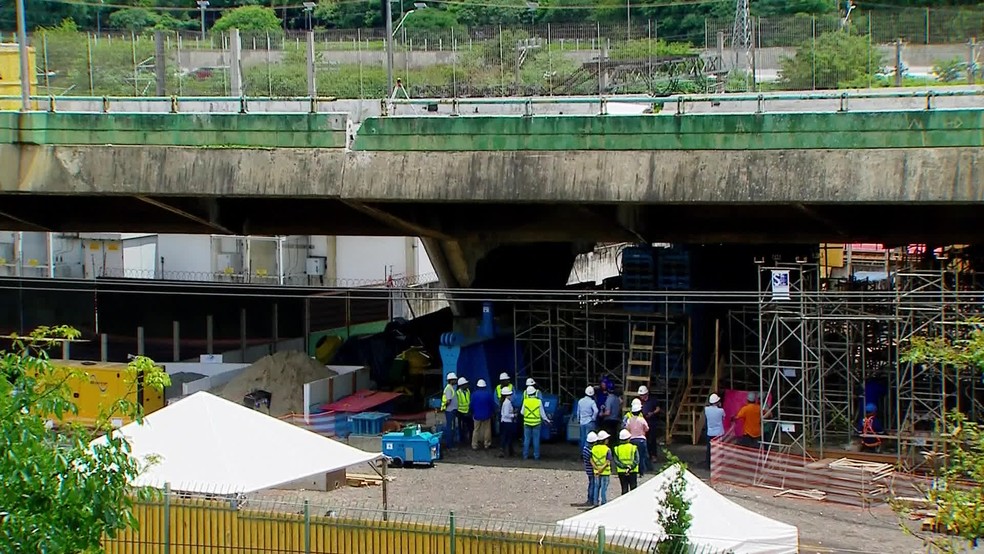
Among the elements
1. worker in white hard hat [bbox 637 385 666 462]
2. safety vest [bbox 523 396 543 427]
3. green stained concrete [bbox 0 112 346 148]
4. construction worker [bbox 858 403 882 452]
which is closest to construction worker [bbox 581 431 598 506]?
worker in white hard hat [bbox 637 385 666 462]

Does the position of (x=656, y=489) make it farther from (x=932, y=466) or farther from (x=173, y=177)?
(x=173, y=177)

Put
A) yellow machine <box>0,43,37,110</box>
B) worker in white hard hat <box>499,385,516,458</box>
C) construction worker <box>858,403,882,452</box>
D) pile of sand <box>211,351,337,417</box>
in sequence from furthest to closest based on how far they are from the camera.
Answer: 1. yellow machine <box>0,43,37,110</box>
2. pile of sand <box>211,351,337,417</box>
3. worker in white hard hat <box>499,385,516,458</box>
4. construction worker <box>858,403,882,452</box>

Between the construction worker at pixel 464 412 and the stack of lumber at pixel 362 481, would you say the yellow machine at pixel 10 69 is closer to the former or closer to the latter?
the construction worker at pixel 464 412

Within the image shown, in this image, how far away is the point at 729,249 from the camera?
3058cm

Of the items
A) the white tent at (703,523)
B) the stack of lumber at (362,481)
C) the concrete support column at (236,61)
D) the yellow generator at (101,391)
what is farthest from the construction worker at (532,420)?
the concrete support column at (236,61)

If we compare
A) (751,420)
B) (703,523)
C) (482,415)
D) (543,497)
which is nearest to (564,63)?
(482,415)

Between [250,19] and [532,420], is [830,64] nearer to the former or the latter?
[532,420]

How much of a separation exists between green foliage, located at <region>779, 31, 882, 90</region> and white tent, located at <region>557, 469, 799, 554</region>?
2851 cm

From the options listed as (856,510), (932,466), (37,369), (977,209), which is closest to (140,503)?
(37,369)

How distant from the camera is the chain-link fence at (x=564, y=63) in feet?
143

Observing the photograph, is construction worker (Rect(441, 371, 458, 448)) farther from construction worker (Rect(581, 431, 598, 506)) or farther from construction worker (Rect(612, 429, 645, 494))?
construction worker (Rect(612, 429, 645, 494))

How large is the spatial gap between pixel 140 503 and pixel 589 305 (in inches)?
545

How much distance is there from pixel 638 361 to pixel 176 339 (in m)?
13.2

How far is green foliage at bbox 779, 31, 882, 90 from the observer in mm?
43000
